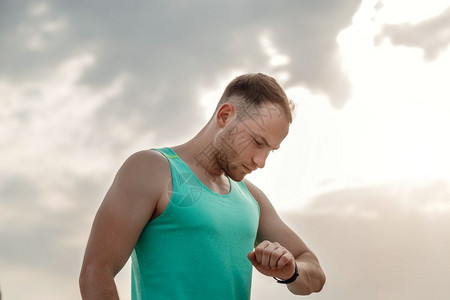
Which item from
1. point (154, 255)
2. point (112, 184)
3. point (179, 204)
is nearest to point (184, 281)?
point (154, 255)

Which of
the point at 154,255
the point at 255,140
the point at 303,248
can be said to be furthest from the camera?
the point at 303,248

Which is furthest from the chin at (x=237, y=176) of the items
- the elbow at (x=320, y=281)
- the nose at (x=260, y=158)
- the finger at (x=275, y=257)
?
the elbow at (x=320, y=281)

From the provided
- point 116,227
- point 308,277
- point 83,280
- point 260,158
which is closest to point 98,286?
point 83,280

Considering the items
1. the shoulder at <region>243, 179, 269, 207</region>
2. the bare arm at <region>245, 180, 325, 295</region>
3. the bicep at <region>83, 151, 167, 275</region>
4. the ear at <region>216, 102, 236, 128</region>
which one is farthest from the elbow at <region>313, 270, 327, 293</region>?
the bicep at <region>83, 151, 167, 275</region>

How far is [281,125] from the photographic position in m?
3.04

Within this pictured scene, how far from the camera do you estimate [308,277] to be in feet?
10.2

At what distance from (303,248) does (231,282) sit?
76cm

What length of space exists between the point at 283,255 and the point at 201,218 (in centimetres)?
46

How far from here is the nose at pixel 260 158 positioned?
299 cm

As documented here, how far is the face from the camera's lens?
2990 mm

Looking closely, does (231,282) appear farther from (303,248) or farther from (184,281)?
(303,248)

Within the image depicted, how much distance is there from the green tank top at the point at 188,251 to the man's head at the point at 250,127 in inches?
11.6

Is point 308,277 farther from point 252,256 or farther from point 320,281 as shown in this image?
point 252,256

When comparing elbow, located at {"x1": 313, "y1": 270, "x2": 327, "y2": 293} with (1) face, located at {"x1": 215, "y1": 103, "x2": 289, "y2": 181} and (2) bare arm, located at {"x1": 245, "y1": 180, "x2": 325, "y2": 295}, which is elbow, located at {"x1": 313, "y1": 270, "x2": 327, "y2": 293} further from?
(1) face, located at {"x1": 215, "y1": 103, "x2": 289, "y2": 181}
